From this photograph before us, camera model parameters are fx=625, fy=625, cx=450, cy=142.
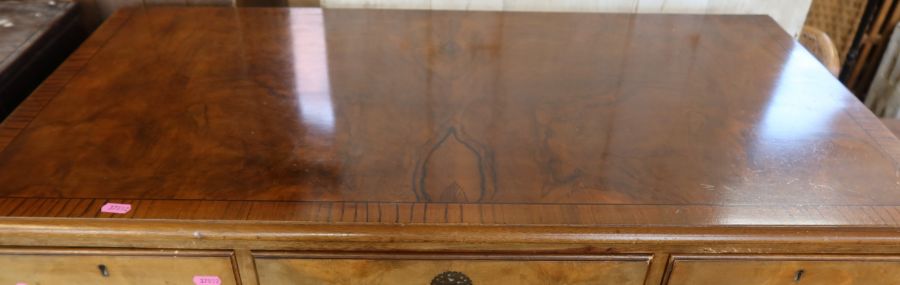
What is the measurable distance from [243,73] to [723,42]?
0.74 m

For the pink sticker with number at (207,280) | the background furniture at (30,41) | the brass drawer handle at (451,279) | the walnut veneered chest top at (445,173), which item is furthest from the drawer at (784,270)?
the background furniture at (30,41)

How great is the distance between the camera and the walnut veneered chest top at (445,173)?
1.99 feet

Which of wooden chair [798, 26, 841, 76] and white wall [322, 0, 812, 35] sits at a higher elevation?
white wall [322, 0, 812, 35]

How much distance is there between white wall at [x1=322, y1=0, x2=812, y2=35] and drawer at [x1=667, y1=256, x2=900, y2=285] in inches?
24.8

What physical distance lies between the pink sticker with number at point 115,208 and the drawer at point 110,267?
0.18 ft

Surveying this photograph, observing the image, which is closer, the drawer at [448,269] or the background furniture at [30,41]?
the drawer at [448,269]

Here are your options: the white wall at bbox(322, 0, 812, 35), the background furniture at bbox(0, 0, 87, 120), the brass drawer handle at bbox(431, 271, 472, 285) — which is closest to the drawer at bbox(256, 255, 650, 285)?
the brass drawer handle at bbox(431, 271, 472, 285)

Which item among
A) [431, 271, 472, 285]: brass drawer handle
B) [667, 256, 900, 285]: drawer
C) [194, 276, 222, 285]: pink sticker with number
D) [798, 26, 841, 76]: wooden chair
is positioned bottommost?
[194, 276, 222, 285]: pink sticker with number

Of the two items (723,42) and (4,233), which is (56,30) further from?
(723,42)

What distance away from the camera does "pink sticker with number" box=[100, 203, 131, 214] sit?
0.60 m

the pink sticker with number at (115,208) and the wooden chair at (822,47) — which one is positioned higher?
the pink sticker with number at (115,208)

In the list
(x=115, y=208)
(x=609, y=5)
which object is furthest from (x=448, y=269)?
(x=609, y=5)

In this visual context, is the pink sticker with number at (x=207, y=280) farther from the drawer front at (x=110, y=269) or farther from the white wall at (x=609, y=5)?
the white wall at (x=609, y=5)

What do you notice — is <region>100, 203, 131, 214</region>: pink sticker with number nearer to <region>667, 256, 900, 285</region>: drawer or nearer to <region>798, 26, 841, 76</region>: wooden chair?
<region>667, 256, 900, 285</region>: drawer
